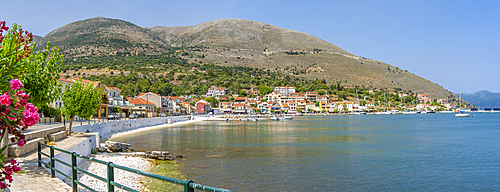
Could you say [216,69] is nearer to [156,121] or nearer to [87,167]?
[156,121]

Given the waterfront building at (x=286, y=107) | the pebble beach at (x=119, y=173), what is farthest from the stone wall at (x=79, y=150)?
the waterfront building at (x=286, y=107)

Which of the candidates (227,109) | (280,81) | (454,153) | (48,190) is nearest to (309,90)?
(280,81)

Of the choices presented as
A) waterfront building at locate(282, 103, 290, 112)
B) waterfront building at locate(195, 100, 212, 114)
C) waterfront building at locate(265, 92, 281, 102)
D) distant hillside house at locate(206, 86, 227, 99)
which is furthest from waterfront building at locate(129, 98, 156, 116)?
waterfront building at locate(265, 92, 281, 102)

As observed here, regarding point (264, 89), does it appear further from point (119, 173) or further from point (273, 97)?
point (119, 173)

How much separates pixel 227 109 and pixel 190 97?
18.0 metres

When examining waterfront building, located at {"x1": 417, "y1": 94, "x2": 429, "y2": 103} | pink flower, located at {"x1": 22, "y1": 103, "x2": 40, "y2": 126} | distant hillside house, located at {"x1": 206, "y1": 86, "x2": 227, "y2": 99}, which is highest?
distant hillside house, located at {"x1": 206, "y1": 86, "x2": 227, "y2": 99}

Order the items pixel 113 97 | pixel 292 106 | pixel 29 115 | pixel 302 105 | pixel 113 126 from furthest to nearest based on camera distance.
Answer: pixel 302 105
pixel 292 106
pixel 113 97
pixel 113 126
pixel 29 115

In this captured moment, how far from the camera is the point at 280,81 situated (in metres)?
181

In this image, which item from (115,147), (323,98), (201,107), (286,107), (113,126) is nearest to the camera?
(115,147)

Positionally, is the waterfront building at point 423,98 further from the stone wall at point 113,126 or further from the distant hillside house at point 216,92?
the stone wall at point 113,126

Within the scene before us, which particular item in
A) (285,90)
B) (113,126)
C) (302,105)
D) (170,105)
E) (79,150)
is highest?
(285,90)

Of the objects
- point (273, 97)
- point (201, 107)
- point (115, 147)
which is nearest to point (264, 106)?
point (273, 97)

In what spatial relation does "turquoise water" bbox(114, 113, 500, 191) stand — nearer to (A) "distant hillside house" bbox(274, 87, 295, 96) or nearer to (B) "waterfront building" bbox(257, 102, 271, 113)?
(B) "waterfront building" bbox(257, 102, 271, 113)

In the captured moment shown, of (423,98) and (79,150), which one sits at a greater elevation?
(423,98)
